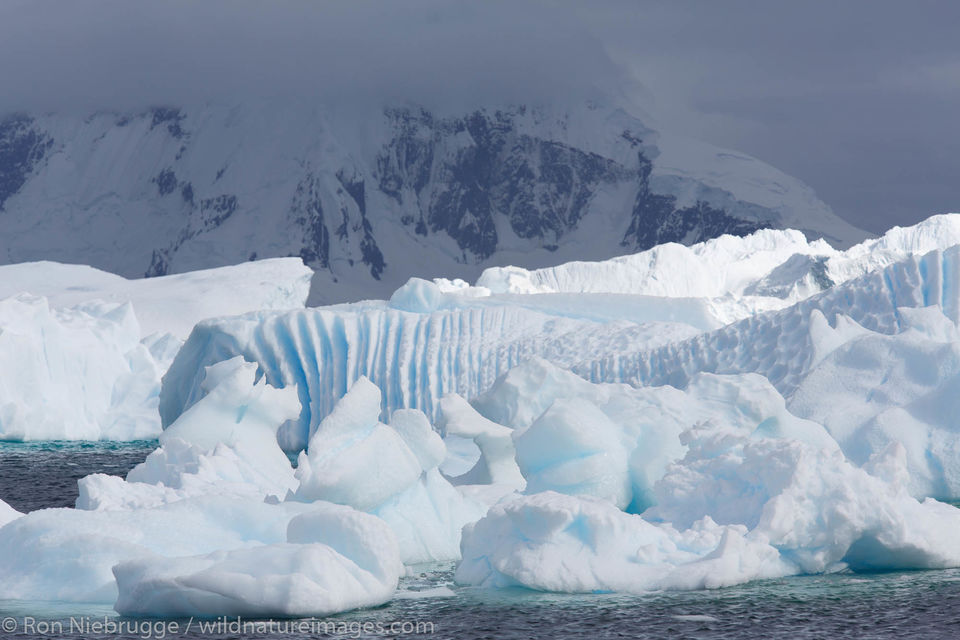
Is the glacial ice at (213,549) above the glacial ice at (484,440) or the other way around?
the other way around

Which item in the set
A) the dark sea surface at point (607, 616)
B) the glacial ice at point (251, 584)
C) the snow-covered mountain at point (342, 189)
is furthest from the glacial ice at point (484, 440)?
the snow-covered mountain at point (342, 189)

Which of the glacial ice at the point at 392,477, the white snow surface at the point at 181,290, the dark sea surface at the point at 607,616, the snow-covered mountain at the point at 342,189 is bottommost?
the dark sea surface at the point at 607,616

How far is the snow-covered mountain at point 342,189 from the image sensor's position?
509 feet

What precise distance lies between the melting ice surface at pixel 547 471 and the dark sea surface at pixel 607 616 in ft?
0.72

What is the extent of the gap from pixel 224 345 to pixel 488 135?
148381 mm

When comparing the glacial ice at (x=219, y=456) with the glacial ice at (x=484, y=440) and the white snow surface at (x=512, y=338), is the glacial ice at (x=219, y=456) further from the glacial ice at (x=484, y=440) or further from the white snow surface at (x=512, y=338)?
the white snow surface at (x=512, y=338)

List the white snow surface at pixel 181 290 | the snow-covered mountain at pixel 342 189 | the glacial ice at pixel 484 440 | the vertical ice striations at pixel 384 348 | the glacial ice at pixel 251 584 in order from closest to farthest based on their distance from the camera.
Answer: the glacial ice at pixel 251 584
the glacial ice at pixel 484 440
the vertical ice striations at pixel 384 348
the white snow surface at pixel 181 290
the snow-covered mountain at pixel 342 189

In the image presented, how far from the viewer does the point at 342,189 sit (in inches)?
6304

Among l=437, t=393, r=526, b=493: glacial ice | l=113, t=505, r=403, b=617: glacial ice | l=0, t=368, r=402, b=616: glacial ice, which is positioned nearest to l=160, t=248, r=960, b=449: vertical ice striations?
l=437, t=393, r=526, b=493: glacial ice

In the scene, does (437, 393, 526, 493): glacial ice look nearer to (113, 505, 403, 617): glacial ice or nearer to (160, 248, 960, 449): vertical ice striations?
(113, 505, 403, 617): glacial ice

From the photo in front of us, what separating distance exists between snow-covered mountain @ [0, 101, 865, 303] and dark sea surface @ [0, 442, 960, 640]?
133 m

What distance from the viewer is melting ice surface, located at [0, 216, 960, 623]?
11367 mm

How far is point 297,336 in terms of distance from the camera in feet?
92.0

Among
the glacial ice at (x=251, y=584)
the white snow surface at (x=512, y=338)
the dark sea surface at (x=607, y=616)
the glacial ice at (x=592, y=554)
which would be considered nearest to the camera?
the dark sea surface at (x=607, y=616)
